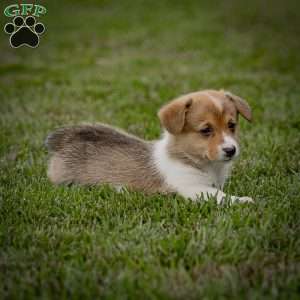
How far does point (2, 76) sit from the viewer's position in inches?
444

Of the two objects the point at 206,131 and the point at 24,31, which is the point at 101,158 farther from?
the point at 24,31

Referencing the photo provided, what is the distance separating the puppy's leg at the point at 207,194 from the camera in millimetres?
4379

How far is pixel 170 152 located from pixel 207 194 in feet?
1.84

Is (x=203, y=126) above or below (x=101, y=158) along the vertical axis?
above

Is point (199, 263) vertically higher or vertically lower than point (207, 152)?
lower

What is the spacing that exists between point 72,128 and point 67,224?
1636 mm

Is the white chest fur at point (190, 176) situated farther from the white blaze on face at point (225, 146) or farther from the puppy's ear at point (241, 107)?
the puppy's ear at point (241, 107)

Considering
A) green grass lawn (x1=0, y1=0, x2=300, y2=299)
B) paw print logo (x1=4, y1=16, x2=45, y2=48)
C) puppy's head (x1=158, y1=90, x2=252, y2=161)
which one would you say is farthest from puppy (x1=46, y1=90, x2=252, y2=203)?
paw print logo (x1=4, y1=16, x2=45, y2=48)

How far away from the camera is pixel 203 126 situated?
14.6ft

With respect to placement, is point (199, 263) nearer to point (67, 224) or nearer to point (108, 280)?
point (108, 280)

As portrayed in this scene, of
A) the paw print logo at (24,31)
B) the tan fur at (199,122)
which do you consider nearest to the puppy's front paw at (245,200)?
the tan fur at (199,122)

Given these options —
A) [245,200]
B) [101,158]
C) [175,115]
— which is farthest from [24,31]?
[245,200]

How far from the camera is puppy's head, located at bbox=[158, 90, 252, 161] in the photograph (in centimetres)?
438

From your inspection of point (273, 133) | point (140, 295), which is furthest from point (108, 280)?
point (273, 133)
